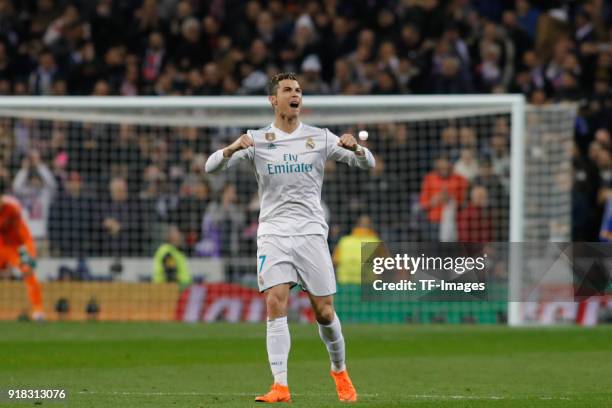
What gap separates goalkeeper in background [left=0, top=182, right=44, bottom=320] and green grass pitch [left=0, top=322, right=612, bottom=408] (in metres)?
0.80

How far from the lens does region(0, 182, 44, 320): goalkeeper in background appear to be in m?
20.0

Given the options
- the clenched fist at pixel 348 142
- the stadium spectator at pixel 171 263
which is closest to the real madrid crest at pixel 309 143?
the clenched fist at pixel 348 142

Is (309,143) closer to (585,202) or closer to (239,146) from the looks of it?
(239,146)

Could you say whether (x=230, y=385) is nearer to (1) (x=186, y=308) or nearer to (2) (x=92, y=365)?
(2) (x=92, y=365)

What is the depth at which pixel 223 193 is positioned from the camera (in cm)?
2227

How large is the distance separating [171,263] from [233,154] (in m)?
11.5

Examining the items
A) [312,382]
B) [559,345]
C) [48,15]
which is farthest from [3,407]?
[48,15]

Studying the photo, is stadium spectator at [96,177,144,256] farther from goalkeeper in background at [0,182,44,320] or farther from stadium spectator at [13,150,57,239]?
goalkeeper in background at [0,182,44,320]

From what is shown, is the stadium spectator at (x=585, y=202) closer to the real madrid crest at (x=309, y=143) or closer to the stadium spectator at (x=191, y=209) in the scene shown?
the stadium spectator at (x=191, y=209)

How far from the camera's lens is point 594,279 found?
14586mm

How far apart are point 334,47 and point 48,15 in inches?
248

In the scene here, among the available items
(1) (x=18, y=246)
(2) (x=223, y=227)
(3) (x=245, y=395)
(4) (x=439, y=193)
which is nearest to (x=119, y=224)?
(2) (x=223, y=227)

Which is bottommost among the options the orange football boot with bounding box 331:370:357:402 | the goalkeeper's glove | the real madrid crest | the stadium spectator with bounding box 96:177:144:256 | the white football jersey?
the orange football boot with bounding box 331:370:357:402

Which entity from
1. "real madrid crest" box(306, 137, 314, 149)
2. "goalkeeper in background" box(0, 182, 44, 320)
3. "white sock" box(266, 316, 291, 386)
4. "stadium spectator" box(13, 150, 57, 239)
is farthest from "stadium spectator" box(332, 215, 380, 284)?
"white sock" box(266, 316, 291, 386)
